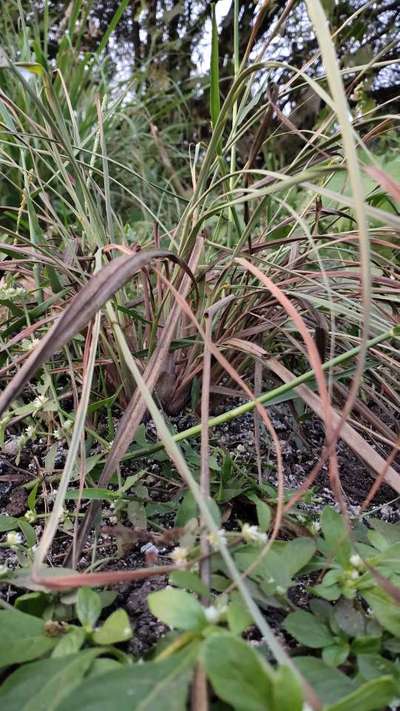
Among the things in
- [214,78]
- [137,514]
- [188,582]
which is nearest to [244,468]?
[137,514]

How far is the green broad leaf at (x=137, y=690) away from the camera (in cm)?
25

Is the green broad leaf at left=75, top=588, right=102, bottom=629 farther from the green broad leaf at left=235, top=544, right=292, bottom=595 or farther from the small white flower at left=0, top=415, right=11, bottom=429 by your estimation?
the small white flower at left=0, top=415, right=11, bottom=429

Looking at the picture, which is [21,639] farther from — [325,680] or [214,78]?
[214,78]

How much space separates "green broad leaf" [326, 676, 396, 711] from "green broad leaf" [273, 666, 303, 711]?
0.8 inches

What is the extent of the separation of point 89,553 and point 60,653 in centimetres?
15

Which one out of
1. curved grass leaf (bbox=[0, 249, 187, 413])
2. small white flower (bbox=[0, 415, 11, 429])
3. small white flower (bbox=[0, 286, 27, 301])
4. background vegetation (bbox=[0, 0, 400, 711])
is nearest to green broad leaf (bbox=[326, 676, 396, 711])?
background vegetation (bbox=[0, 0, 400, 711])

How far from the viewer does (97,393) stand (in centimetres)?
62

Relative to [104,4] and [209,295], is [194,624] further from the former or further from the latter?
[104,4]

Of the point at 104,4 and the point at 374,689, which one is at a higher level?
the point at 104,4

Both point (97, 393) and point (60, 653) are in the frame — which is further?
point (97, 393)

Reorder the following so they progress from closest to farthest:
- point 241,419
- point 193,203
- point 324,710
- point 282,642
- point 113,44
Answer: point 324,710
point 282,642
point 193,203
point 241,419
point 113,44

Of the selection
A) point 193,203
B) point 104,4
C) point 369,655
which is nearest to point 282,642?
point 369,655

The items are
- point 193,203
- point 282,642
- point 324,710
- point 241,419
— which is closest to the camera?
point 324,710

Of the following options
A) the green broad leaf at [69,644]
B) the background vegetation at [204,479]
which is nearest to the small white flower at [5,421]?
the background vegetation at [204,479]
